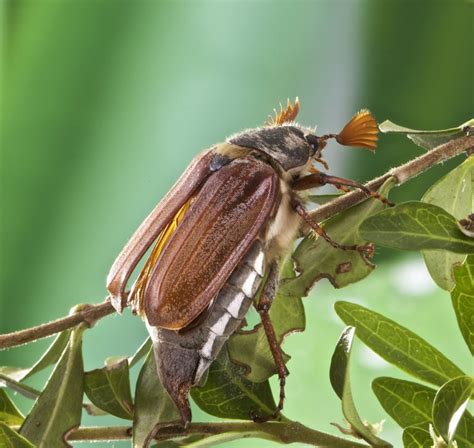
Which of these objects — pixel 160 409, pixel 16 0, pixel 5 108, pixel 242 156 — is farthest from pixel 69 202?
pixel 160 409

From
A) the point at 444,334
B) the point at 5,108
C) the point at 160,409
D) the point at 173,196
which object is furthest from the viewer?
the point at 5,108

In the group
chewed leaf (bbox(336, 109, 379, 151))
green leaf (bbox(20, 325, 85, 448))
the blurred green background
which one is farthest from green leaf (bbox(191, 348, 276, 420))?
the blurred green background

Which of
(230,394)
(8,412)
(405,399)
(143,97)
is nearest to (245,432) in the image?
(230,394)

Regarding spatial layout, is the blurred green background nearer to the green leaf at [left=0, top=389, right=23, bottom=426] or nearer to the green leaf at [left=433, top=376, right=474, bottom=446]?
the green leaf at [left=0, top=389, right=23, bottom=426]

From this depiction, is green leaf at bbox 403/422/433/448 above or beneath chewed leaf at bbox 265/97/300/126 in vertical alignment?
beneath

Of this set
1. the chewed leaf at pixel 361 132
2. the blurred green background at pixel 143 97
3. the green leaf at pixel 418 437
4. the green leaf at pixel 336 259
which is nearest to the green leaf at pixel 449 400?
the green leaf at pixel 418 437

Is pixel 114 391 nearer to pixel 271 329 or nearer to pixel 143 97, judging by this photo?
pixel 271 329

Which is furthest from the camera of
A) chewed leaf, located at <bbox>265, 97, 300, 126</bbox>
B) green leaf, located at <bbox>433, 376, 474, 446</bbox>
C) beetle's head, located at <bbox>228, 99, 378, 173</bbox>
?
chewed leaf, located at <bbox>265, 97, 300, 126</bbox>

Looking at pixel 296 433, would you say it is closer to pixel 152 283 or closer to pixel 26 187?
pixel 152 283
